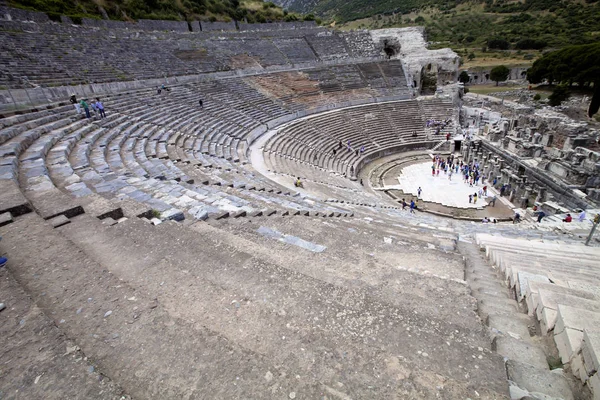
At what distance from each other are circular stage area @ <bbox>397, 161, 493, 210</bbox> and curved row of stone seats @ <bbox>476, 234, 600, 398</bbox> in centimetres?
996

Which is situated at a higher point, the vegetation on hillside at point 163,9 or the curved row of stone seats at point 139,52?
the vegetation on hillside at point 163,9

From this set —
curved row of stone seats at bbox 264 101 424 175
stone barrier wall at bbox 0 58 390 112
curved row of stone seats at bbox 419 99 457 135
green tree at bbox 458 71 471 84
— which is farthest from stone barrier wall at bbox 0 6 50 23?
green tree at bbox 458 71 471 84

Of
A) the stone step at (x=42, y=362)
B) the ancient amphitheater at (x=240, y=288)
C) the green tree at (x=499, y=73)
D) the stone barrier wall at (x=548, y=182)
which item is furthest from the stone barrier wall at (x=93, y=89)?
the green tree at (x=499, y=73)

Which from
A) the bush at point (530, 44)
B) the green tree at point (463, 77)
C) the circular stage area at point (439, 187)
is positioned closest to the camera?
the circular stage area at point (439, 187)

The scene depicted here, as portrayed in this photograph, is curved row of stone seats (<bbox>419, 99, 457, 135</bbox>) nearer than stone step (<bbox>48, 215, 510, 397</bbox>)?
No

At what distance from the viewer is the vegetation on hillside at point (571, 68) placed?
32.4 meters

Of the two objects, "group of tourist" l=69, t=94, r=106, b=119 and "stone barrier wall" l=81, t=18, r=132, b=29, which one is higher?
"stone barrier wall" l=81, t=18, r=132, b=29

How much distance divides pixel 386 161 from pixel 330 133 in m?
4.94

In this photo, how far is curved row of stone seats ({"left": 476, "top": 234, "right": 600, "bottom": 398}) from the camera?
2.63 m

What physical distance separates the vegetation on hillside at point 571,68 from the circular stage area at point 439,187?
21.2 metres

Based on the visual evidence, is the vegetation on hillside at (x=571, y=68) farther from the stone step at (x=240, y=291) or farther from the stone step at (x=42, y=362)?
the stone step at (x=42, y=362)

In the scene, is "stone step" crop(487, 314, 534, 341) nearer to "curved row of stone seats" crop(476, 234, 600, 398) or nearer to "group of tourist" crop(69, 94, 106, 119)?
"curved row of stone seats" crop(476, 234, 600, 398)

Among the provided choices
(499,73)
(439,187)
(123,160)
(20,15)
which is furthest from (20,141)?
(499,73)

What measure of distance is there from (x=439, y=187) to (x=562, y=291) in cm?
1606
